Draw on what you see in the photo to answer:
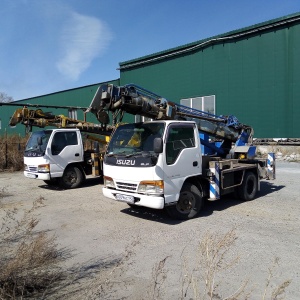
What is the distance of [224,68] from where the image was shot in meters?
20.5

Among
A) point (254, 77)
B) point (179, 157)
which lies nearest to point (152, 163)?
point (179, 157)

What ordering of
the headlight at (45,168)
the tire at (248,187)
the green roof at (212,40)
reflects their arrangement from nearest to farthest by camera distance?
the tire at (248,187) < the headlight at (45,168) < the green roof at (212,40)

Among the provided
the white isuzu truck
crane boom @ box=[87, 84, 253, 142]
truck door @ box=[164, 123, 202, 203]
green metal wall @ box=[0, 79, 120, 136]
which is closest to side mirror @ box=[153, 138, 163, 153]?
the white isuzu truck

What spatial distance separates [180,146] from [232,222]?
194 cm

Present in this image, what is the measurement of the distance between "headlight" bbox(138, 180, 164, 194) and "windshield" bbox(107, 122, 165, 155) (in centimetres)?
69

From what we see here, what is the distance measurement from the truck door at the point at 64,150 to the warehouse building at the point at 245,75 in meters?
11.7

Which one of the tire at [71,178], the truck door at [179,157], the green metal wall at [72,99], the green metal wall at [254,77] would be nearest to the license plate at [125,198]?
the truck door at [179,157]

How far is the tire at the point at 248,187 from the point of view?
8.68 meters

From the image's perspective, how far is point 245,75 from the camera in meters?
19.4

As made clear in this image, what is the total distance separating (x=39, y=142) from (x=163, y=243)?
275 inches

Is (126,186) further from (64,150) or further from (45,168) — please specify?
(64,150)

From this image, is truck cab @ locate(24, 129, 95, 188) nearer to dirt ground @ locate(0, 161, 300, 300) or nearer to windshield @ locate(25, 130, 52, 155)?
windshield @ locate(25, 130, 52, 155)

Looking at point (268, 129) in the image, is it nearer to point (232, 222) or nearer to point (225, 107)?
point (225, 107)

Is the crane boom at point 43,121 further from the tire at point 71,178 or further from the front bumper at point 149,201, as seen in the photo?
the front bumper at point 149,201
